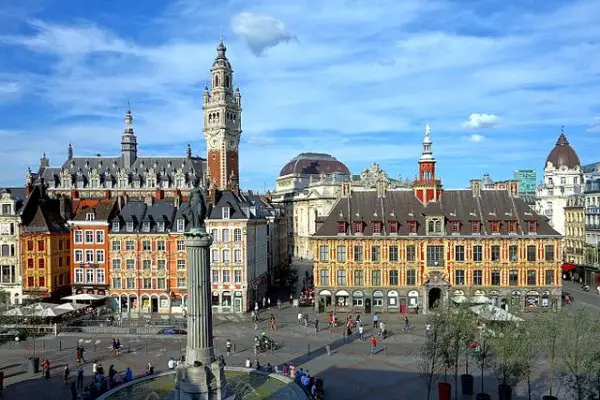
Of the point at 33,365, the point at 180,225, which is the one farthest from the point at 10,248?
the point at 33,365

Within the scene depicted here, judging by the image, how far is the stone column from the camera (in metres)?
27.5

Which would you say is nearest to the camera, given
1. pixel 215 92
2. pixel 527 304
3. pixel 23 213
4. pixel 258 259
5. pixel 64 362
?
pixel 64 362

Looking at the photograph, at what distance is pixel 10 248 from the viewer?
61875 millimetres

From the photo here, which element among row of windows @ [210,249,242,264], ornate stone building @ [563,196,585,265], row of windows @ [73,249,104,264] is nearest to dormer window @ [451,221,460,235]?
row of windows @ [210,249,242,264]

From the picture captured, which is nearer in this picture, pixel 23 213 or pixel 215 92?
pixel 23 213

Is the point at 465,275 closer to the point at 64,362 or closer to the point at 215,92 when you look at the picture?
the point at 64,362

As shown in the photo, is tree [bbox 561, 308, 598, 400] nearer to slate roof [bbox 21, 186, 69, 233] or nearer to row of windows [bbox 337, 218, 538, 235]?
row of windows [bbox 337, 218, 538, 235]

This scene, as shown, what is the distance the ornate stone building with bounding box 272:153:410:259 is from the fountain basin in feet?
223

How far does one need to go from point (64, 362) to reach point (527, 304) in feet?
144

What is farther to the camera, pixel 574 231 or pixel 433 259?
pixel 574 231

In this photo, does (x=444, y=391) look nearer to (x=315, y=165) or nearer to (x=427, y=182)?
(x=427, y=182)

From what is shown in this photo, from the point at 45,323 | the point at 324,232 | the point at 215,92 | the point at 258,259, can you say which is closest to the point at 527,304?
the point at 324,232

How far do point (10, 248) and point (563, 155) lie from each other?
3569 inches

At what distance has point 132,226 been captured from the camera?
62.6 m
